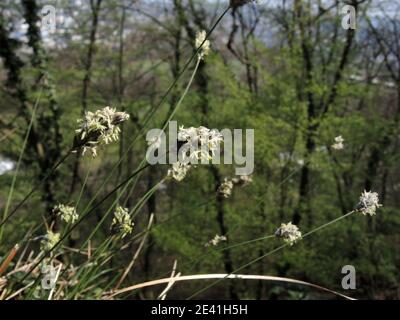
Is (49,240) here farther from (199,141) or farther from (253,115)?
(253,115)

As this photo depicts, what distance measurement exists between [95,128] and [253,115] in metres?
9.70

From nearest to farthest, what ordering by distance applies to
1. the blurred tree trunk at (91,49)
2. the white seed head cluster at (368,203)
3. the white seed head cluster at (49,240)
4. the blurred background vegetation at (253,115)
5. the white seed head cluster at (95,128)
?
the white seed head cluster at (95,128), the white seed head cluster at (368,203), the white seed head cluster at (49,240), the blurred background vegetation at (253,115), the blurred tree trunk at (91,49)

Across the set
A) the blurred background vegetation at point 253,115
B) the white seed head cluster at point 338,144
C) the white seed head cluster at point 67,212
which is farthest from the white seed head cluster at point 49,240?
the blurred background vegetation at point 253,115

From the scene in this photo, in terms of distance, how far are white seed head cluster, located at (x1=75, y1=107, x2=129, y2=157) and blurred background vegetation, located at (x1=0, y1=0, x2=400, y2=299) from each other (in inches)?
295

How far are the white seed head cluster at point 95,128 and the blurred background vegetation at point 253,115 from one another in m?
7.50

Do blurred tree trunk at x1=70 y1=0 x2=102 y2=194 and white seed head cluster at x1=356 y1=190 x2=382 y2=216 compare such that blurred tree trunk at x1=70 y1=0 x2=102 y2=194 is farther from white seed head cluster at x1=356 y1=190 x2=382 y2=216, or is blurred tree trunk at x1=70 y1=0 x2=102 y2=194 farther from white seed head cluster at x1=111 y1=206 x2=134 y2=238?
white seed head cluster at x1=356 y1=190 x2=382 y2=216

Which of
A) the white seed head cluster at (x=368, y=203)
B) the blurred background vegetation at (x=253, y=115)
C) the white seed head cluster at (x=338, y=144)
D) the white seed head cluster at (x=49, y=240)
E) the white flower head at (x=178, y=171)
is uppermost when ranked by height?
the blurred background vegetation at (x=253, y=115)

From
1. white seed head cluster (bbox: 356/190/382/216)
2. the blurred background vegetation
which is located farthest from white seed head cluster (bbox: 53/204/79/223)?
the blurred background vegetation

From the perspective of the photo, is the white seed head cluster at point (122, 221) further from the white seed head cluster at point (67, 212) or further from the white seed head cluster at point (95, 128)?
the white seed head cluster at point (95, 128)

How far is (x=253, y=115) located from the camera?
10875mm

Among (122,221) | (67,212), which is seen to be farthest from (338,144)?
(67,212)

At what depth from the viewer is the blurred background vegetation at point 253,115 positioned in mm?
10039

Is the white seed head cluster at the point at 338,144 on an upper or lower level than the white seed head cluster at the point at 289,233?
upper
